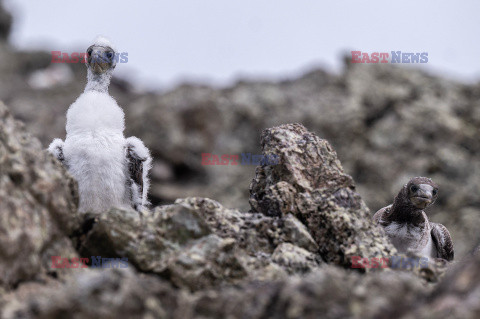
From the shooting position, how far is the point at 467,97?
21125 millimetres

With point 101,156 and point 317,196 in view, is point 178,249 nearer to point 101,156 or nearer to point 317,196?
point 317,196

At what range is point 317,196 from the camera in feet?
26.7

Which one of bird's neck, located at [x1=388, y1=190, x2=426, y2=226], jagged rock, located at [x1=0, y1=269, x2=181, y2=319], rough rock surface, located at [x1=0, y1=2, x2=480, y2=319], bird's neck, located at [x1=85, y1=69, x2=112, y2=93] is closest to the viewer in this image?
jagged rock, located at [x1=0, y1=269, x2=181, y2=319]

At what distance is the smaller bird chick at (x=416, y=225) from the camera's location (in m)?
10.3

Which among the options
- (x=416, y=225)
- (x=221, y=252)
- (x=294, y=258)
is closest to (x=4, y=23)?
(x=416, y=225)

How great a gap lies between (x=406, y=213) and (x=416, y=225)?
23 cm

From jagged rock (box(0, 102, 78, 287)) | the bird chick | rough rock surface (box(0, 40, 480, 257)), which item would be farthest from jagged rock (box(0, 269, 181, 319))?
rough rock surface (box(0, 40, 480, 257))

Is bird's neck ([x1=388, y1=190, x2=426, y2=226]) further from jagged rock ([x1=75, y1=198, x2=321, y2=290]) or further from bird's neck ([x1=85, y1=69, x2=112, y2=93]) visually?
bird's neck ([x1=85, y1=69, x2=112, y2=93])

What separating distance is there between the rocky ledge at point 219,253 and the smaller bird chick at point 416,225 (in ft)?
7.37

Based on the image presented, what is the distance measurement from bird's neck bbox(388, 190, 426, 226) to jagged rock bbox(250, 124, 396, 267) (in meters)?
2.32

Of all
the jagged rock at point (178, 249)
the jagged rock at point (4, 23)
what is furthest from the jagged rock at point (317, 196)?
the jagged rock at point (4, 23)

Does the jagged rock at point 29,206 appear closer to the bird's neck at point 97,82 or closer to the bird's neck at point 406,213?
the bird's neck at point 97,82

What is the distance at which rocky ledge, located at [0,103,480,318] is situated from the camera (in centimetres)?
487

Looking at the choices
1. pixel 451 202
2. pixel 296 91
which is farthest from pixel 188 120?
pixel 451 202
